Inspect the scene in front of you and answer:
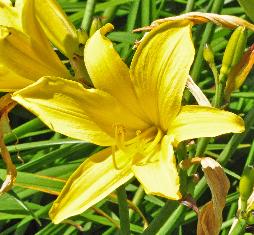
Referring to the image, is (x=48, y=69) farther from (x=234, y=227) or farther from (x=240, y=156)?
(x=240, y=156)

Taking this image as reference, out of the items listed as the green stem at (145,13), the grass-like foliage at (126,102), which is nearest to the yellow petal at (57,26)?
the grass-like foliage at (126,102)

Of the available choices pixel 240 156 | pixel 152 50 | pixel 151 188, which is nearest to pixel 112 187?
pixel 151 188

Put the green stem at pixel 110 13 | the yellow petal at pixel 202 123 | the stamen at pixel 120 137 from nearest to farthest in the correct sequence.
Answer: the yellow petal at pixel 202 123 < the stamen at pixel 120 137 < the green stem at pixel 110 13

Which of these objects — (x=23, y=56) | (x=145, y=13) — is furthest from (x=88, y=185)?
(x=145, y=13)

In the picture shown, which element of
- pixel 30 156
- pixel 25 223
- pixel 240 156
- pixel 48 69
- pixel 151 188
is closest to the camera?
pixel 151 188

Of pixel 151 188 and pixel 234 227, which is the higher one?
pixel 151 188

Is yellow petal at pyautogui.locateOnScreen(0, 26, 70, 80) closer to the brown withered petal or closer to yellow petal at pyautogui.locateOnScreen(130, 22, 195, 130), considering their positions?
yellow petal at pyautogui.locateOnScreen(130, 22, 195, 130)

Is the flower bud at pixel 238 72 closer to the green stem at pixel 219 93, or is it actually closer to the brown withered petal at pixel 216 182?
the green stem at pixel 219 93
